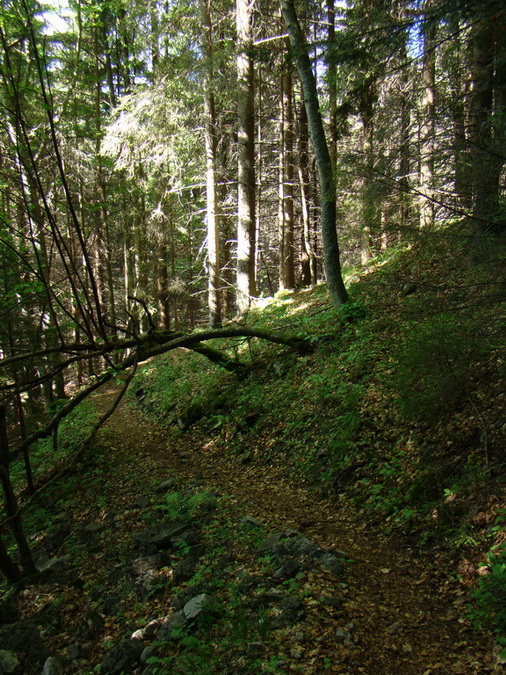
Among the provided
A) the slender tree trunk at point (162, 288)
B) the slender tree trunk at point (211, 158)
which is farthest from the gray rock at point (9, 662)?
the slender tree trunk at point (162, 288)

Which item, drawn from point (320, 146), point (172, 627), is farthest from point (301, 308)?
point (172, 627)

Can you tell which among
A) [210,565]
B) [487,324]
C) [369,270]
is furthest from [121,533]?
[369,270]

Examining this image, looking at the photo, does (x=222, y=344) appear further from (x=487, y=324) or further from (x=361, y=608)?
(x=361, y=608)

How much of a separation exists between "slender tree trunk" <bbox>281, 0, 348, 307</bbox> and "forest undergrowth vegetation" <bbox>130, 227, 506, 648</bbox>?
1187mm

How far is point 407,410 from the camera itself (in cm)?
580

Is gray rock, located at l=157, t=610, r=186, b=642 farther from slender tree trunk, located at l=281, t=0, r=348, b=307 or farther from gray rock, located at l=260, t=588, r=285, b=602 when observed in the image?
slender tree trunk, located at l=281, t=0, r=348, b=307

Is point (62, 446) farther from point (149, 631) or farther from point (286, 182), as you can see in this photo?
point (286, 182)

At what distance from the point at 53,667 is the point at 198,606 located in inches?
62.0

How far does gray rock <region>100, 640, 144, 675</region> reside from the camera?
12.6 feet

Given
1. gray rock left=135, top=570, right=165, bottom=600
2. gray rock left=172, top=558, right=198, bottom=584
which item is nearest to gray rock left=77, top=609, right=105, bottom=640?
gray rock left=135, top=570, right=165, bottom=600

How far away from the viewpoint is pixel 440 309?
523cm

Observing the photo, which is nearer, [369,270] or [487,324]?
[487,324]

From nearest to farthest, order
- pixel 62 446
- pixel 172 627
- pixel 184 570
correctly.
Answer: pixel 172 627 → pixel 184 570 → pixel 62 446

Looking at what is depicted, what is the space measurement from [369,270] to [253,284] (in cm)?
381
